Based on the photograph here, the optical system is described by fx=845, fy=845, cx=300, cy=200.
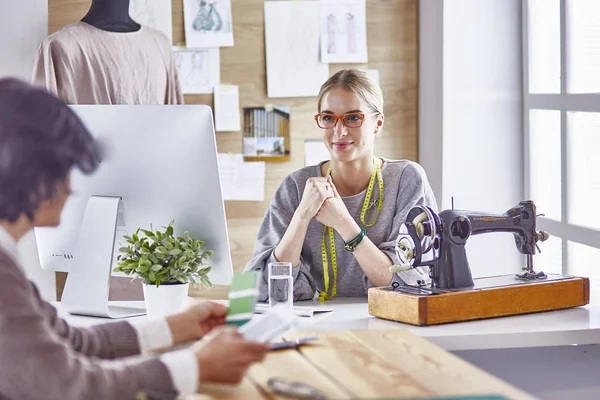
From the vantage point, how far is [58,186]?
134 centimetres

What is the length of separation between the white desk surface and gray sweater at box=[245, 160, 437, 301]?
30 centimetres

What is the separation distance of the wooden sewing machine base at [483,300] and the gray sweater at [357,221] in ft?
1.20

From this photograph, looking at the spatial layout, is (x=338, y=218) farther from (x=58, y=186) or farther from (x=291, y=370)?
(x=58, y=186)

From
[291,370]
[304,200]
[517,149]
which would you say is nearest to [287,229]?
[304,200]

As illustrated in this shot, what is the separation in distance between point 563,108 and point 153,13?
1.74m

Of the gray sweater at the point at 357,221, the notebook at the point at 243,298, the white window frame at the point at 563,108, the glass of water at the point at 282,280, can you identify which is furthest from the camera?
the white window frame at the point at 563,108

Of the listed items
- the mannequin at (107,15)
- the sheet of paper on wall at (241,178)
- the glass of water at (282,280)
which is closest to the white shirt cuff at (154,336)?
the glass of water at (282,280)

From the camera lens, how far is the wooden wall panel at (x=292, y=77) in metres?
3.67

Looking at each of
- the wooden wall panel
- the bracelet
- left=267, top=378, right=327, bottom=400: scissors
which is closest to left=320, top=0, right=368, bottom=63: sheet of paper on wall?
the wooden wall panel

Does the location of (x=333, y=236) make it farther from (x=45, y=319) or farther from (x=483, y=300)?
(x=45, y=319)

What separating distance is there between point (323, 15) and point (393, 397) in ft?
8.75

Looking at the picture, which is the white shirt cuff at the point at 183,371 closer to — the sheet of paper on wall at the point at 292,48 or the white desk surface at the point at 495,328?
the white desk surface at the point at 495,328

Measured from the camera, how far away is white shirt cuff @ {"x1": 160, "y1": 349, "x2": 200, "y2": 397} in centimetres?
131

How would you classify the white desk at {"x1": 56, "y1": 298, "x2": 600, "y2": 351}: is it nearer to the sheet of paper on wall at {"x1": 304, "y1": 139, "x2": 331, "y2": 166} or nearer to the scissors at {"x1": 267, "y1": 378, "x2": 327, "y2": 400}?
the scissors at {"x1": 267, "y1": 378, "x2": 327, "y2": 400}
